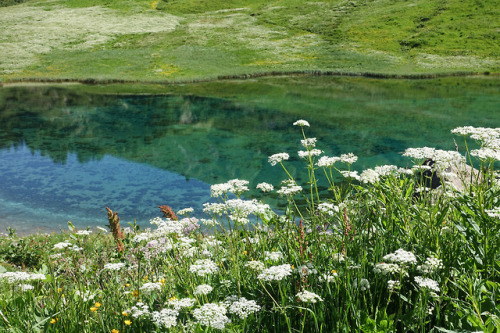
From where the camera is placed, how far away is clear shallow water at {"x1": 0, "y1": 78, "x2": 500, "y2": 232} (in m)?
19.9

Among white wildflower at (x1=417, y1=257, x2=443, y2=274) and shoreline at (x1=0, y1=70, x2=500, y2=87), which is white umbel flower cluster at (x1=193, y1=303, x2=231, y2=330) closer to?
white wildflower at (x1=417, y1=257, x2=443, y2=274)

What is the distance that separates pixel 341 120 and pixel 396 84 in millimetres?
26418

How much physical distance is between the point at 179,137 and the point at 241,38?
226ft

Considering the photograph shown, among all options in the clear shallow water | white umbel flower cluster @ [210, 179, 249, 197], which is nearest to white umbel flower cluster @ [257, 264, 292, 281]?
white umbel flower cluster @ [210, 179, 249, 197]

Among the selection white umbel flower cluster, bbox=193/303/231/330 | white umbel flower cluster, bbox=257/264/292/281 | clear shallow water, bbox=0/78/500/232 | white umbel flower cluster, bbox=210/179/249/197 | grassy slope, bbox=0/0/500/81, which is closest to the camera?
white umbel flower cluster, bbox=193/303/231/330

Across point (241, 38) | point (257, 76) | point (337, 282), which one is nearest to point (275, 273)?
point (337, 282)

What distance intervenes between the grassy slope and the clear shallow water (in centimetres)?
1853

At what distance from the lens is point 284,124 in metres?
36.0

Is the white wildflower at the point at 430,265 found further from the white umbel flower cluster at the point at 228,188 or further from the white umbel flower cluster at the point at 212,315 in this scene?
the white umbel flower cluster at the point at 228,188

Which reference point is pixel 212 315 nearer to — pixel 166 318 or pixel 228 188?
pixel 166 318

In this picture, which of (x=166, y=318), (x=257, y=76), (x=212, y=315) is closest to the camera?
(x=212, y=315)

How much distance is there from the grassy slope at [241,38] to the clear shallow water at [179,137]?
60.8 feet

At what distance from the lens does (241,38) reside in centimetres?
9544

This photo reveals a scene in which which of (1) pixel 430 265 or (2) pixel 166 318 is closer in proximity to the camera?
(2) pixel 166 318
